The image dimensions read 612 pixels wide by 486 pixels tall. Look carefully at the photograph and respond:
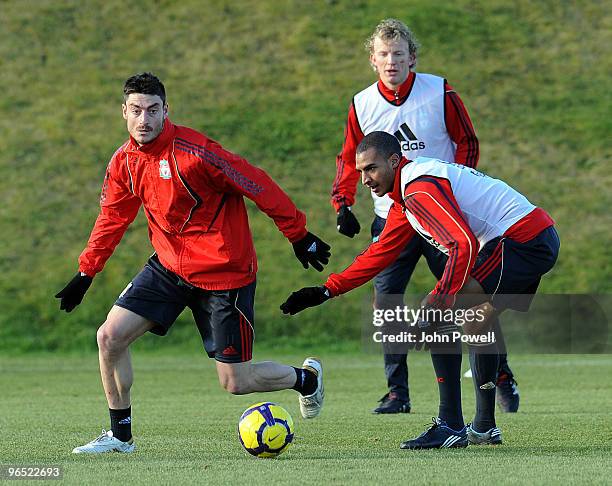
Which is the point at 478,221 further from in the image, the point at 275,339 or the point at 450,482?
the point at 275,339

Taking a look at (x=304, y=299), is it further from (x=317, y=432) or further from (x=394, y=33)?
(x=394, y=33)

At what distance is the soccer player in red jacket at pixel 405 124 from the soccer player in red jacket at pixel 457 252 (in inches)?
69.9

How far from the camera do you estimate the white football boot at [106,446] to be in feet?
24.3

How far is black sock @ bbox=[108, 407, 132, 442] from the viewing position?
297 inches

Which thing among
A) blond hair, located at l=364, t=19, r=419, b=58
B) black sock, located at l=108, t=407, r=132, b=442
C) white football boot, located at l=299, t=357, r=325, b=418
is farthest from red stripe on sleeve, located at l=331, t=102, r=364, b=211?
black sock, located at l=108, t=407, r=132, b=442

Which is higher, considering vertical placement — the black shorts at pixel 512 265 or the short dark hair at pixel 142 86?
the short dark hair at pixel 142 86

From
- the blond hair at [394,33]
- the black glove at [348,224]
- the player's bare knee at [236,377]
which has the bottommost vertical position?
the player's bare knee at [236,377]

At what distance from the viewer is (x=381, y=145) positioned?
7129 millimetres

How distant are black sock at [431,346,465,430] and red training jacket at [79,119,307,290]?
1.14m

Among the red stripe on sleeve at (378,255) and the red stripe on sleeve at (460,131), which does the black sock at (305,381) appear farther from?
the red stripe on sleeve at (460,131)

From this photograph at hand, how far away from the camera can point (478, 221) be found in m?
7.39

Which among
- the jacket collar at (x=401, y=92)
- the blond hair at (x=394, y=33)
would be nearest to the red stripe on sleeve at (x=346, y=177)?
the jacket collar at (x=401, y=92)

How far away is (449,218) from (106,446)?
7.92 ft

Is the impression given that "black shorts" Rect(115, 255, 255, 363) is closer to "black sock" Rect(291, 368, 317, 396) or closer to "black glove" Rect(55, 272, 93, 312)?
"black glove" Rect(55, 272, 93, 312)
